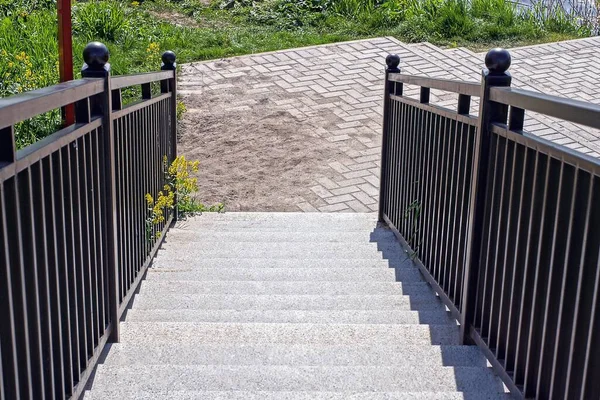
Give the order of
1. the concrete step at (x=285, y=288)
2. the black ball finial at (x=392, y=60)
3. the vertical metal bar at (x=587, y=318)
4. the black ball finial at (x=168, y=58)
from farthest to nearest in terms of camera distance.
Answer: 1. the black ball finial at (x=392, y=60)
2. the black ball finial at (x=168, y=58)
3. the concrete step at (x=285, y=288)
4. the vertical metal bar at (x=587, y=318)

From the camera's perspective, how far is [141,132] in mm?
4219

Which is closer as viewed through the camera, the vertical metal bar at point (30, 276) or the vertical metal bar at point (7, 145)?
the vertical metal bar at point (7, 145)

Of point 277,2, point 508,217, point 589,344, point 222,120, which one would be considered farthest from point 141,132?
point 277,2

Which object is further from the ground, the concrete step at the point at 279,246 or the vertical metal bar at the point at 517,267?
the vertical metal bar at the point at 517,267

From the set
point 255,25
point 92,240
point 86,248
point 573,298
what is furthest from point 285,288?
point 255,25

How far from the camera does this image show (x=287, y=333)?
3.49 m

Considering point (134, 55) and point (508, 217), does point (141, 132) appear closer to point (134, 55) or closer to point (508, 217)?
point (508, 217)

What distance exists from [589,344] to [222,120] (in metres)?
7.08

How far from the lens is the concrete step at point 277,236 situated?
5.77 metres

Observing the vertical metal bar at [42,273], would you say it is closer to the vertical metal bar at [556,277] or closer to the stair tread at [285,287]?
the vertical metal bar at [556,277]

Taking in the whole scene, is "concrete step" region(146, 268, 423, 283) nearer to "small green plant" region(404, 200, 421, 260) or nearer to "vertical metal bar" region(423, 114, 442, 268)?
"small green plant" region(404, 200, 421, 260)

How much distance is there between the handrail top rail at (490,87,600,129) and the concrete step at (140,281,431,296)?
171cm

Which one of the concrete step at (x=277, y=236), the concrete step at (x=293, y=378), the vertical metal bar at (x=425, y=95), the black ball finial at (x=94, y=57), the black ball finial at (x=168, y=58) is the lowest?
the concrete step at (x=277, y=236)

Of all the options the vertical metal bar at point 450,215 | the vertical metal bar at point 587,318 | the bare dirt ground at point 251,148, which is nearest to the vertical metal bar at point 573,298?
the vertical metal bar at point 587,318
